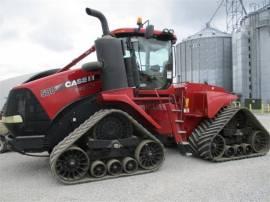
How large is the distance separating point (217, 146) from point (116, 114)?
2.55 m

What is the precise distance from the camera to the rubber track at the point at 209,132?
7.58m

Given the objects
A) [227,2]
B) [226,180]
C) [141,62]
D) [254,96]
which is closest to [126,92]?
[141,62]

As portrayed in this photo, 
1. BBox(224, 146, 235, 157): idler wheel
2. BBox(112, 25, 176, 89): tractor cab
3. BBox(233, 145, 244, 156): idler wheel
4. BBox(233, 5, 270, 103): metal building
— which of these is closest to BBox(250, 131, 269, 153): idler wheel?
BBox(233, 145, 244, 156): idler wheel

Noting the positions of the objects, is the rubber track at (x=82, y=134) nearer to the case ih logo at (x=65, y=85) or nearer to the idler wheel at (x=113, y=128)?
the idler wheel at (x=113, y=128)

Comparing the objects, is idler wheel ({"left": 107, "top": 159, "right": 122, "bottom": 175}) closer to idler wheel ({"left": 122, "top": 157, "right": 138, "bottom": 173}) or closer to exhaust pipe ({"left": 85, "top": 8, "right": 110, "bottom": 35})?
idler wheel ({"left": 122, "top": 157, "right": 138, "bottom": 173})

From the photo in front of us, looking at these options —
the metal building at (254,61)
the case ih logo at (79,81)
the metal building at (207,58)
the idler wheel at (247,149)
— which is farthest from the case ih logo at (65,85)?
the metal building at (254,61)

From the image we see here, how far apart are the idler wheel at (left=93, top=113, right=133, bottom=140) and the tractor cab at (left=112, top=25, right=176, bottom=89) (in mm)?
909

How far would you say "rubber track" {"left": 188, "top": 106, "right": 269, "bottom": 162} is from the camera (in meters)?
7.58

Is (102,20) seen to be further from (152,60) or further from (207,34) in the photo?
(207,34)

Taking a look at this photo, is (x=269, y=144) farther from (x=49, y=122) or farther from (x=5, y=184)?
(x=5, y=184)

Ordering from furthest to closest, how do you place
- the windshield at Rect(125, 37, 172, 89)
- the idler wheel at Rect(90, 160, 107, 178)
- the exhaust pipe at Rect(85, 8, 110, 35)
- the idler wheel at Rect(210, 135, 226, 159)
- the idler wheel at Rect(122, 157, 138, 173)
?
the idler wheel at Rect(210, 135, 226, 159), the windshield at Rect(125, 37, 172, 89), the exhaust pipe at Rect(85, 8, 110, 35), the idler wheel at Rect(122, 157, 138, 173), the idler wheel at Rect(90, 160, 107, 178)

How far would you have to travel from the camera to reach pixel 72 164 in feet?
20.0

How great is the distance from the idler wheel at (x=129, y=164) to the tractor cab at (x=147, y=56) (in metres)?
1.56

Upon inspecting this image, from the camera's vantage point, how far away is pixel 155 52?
7863 mm
